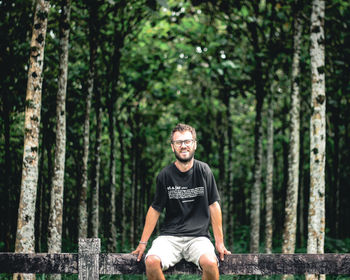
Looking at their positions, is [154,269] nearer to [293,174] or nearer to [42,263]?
[42,263]

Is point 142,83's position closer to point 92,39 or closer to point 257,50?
point 92,39

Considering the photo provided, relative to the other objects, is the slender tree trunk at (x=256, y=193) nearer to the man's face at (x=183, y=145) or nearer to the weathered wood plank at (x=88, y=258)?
the man's face at (x=183, y=145)

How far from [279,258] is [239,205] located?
34.1 meters

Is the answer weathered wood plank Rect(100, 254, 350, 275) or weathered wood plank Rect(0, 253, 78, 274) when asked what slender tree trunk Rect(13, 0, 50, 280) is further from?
weathered wood plank Rect(100, 254, 350, 275)

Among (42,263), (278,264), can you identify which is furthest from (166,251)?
(42,263)

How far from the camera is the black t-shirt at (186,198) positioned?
536 cm

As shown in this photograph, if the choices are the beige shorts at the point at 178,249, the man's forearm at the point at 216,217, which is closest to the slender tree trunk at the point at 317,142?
the man's forearm at the point at 216,217

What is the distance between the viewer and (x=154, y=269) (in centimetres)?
495

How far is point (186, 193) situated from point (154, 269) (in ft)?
3.12

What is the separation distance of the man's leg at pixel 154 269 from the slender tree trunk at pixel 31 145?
2.85m

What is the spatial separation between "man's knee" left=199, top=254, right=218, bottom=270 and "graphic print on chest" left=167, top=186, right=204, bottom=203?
705 millimetres

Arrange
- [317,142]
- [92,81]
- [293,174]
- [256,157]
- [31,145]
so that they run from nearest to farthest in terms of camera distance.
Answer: [31,145], [317,142], [293,174], [92,81], [256,157]

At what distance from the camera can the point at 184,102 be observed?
19.4 meters

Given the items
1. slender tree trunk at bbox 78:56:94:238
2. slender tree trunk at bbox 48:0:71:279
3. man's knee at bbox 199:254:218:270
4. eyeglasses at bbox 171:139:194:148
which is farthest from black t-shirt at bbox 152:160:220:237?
slender tree trunk at bbox 78:56:94:238
